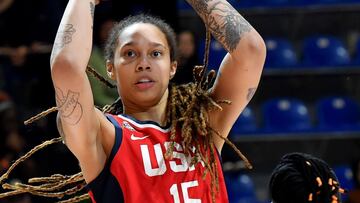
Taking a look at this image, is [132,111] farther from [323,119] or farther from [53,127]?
[323,119]

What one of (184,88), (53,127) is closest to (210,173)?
(184,88)

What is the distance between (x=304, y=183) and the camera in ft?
7.57

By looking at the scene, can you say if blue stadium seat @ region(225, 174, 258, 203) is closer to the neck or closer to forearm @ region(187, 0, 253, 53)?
the neck

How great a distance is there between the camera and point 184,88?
9.66 feet

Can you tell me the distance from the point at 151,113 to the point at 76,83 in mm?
467

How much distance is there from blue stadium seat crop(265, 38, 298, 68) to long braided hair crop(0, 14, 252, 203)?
4.56 meters

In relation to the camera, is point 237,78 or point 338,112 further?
point 338,112

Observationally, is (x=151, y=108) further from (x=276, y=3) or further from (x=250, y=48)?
(x=276, y=3)

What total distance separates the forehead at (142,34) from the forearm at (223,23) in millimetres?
170

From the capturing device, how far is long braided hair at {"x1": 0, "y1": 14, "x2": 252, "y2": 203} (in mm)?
2758

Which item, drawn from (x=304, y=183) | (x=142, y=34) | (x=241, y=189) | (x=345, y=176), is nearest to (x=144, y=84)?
(x=142, y=34)

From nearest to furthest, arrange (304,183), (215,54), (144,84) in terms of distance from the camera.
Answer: (304,183) < (144,84) < (215,54)

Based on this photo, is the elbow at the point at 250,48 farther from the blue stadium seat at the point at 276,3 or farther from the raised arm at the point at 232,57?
the blue stadium seat at the point at 276,3

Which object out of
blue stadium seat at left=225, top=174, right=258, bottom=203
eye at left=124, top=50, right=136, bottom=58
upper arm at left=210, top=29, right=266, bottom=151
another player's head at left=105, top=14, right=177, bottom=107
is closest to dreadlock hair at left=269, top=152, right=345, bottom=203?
upper arm at left=210, top=29, right=266, bottom=151
